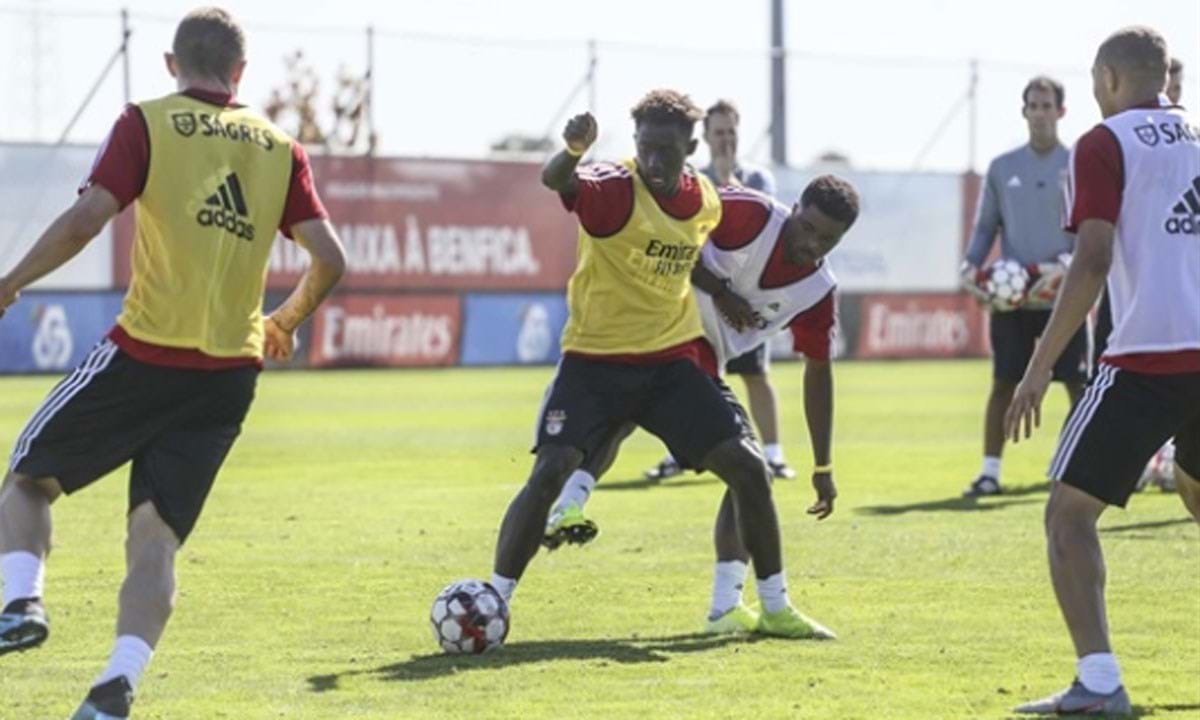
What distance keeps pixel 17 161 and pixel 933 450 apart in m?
17.2

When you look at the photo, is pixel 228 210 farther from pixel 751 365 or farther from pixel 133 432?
pixel 751 365

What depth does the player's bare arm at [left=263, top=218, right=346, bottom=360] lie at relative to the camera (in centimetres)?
841

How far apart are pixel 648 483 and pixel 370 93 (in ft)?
70.8

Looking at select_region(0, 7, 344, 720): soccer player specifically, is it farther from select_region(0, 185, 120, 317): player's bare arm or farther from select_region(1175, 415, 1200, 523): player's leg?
select_region(1175, 415, 1200, 523): player's leg

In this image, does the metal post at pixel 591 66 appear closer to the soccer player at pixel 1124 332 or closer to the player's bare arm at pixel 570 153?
the player's bare arm at pixel 570 153

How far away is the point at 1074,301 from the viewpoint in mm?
8203

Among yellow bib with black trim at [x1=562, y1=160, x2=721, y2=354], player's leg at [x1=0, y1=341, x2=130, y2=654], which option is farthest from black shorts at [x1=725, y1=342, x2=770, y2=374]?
player's leg at [x1=0, y1=341, x2=130, y2=654]

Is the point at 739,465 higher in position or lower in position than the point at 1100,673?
higher

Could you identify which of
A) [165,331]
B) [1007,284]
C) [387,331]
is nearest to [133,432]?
[165,331]

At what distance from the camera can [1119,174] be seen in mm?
8281

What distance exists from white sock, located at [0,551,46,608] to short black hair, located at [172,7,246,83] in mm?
1632

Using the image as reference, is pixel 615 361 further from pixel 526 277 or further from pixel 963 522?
pixel 526 277

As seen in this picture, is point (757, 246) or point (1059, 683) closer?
point (1059, 683)

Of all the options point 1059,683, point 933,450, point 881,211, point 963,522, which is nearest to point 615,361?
point 1059,683
